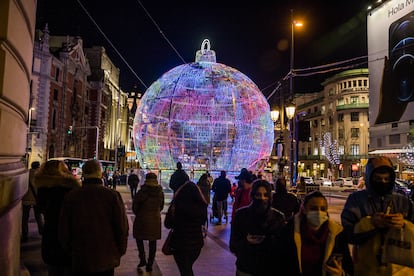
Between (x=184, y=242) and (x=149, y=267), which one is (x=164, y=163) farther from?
(x=184, y=242)

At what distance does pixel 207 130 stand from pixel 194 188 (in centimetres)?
1322

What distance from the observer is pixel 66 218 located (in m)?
3.80

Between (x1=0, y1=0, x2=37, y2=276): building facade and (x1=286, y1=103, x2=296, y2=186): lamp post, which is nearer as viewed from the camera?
(x1=0, y1=0, x2=37, y2=276): building facade

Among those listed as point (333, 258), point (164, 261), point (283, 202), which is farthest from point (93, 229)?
point (283, 202)

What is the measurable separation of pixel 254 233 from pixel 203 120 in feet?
48.3

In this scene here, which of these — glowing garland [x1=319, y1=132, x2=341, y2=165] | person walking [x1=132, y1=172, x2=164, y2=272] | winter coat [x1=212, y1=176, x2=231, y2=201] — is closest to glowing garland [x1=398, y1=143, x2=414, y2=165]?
winter coat [x1=212, y1=176, x2=231, y2=201]

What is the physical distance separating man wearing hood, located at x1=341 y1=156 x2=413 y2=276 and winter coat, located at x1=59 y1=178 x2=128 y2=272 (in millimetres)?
2061

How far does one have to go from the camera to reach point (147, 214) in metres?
6.40

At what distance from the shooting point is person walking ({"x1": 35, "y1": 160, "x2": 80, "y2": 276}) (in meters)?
4.25

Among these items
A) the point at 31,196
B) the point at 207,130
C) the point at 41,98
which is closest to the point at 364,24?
the point at 207,130

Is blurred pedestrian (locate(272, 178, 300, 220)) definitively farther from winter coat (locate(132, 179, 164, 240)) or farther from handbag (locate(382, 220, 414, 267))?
handbag (locate(382, 220, 414, 267))

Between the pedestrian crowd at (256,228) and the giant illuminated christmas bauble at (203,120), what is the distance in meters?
13.2

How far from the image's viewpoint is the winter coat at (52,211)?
4246mm

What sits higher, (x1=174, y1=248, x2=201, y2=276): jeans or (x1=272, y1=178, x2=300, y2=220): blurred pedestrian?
(x1=272, y1=178, x2=300, y2=220): blurred pedestrian
